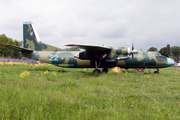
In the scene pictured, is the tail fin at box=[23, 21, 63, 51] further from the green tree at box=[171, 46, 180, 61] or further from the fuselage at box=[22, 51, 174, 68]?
the green tree at box=[171, 46, 180, 61]

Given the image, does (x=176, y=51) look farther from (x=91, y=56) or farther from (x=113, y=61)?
(x=91, y=56)

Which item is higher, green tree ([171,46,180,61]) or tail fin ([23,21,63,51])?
green tree ([171,46,180,61])

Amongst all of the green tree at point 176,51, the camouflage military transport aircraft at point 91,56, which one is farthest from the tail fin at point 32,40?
the green tree at point 176,51

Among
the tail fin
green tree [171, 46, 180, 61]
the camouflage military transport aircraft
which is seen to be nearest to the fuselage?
the camouflage military transport aircraft

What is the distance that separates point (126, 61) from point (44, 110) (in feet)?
40.4

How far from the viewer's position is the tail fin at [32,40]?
1616 cm

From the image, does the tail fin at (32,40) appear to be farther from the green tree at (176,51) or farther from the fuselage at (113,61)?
the green tree at (176,51)

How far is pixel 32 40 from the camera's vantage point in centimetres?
1617

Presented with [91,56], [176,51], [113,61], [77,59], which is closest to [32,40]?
[77,59]

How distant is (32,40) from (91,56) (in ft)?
28.7

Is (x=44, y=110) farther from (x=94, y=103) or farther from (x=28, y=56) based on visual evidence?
(x=28, y=56)

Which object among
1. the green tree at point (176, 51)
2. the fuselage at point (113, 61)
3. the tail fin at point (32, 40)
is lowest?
the fuselage at point (113, 61)

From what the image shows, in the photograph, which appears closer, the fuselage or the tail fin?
the fuselage

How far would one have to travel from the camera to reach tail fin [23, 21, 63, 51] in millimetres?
16156
